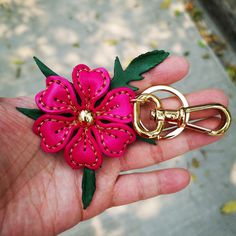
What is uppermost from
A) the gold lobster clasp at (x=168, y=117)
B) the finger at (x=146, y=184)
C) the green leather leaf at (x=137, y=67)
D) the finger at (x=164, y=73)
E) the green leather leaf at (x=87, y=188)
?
the green leather leaf at (x=137, y=67)

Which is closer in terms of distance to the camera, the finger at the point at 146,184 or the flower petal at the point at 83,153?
the flower petal at the point at 83,153

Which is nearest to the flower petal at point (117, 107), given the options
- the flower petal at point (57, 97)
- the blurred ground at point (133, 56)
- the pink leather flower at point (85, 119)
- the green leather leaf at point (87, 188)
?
the pink leather flower at point (85, 119)

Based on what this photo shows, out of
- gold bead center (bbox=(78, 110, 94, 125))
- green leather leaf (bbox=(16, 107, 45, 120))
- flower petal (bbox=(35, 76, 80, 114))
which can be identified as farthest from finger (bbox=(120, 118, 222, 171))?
green leather leaf (bbox=(16, 107, 45, 120))

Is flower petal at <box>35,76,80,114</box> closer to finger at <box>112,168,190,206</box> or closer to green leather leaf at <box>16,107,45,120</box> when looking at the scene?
green leather leaf at <box>16,107,45,120</box>

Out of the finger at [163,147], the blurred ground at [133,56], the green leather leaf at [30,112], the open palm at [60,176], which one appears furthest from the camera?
the blurred ground at [133,56]

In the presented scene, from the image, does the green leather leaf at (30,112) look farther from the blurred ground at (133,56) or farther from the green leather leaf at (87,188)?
the blurred ground at (133,56)
